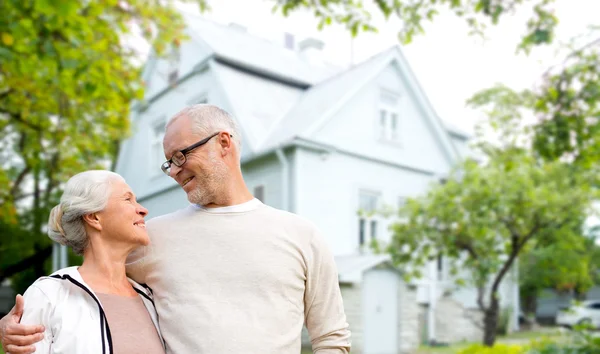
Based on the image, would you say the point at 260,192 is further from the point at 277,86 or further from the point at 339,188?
the point at 277,86

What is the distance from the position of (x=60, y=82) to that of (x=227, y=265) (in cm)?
624

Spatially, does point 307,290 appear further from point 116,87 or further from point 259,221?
point 116,87

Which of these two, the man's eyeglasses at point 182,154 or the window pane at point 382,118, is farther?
the window pane at point 382,118

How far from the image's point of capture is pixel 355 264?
47.1 ft

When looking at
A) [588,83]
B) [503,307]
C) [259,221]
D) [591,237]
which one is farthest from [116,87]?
[591,237]

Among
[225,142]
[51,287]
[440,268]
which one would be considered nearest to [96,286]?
[51,287]

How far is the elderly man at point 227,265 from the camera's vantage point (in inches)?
84.7

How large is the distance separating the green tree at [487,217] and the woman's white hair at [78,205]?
960 centimetres

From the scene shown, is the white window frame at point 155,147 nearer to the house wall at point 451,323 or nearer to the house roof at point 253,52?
the house roof at point 253,52

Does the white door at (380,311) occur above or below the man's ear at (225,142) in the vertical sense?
below

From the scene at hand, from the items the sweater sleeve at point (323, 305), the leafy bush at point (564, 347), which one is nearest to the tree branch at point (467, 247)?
the leafy bush at point (564, 347)

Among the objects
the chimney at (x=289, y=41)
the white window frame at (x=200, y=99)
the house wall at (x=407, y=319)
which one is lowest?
the house wall at (x=407, y=319)

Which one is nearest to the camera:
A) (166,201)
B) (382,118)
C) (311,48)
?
(382,118)

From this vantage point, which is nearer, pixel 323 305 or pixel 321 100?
pixel 323 305
